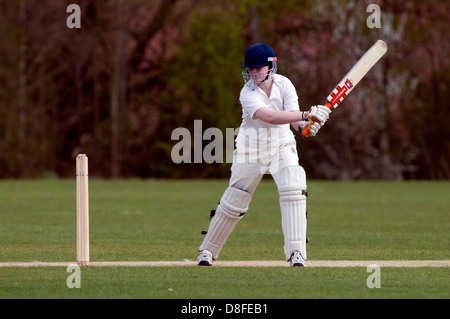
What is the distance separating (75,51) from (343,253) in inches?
895

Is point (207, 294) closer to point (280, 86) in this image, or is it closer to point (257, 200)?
point (280, 86)

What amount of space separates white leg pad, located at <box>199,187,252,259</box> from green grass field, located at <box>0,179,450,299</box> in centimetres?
37

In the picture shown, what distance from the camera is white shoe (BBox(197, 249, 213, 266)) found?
9586 mm

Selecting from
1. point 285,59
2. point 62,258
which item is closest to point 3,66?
point 285,59

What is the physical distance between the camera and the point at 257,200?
21172 mm

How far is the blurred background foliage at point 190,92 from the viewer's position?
31.2m

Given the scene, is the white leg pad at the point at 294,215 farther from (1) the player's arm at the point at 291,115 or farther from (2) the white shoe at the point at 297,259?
(1) the player's arm at the point at 291,115

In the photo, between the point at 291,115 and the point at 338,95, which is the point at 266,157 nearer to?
the point at 291,115

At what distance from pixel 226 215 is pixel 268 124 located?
97cm
